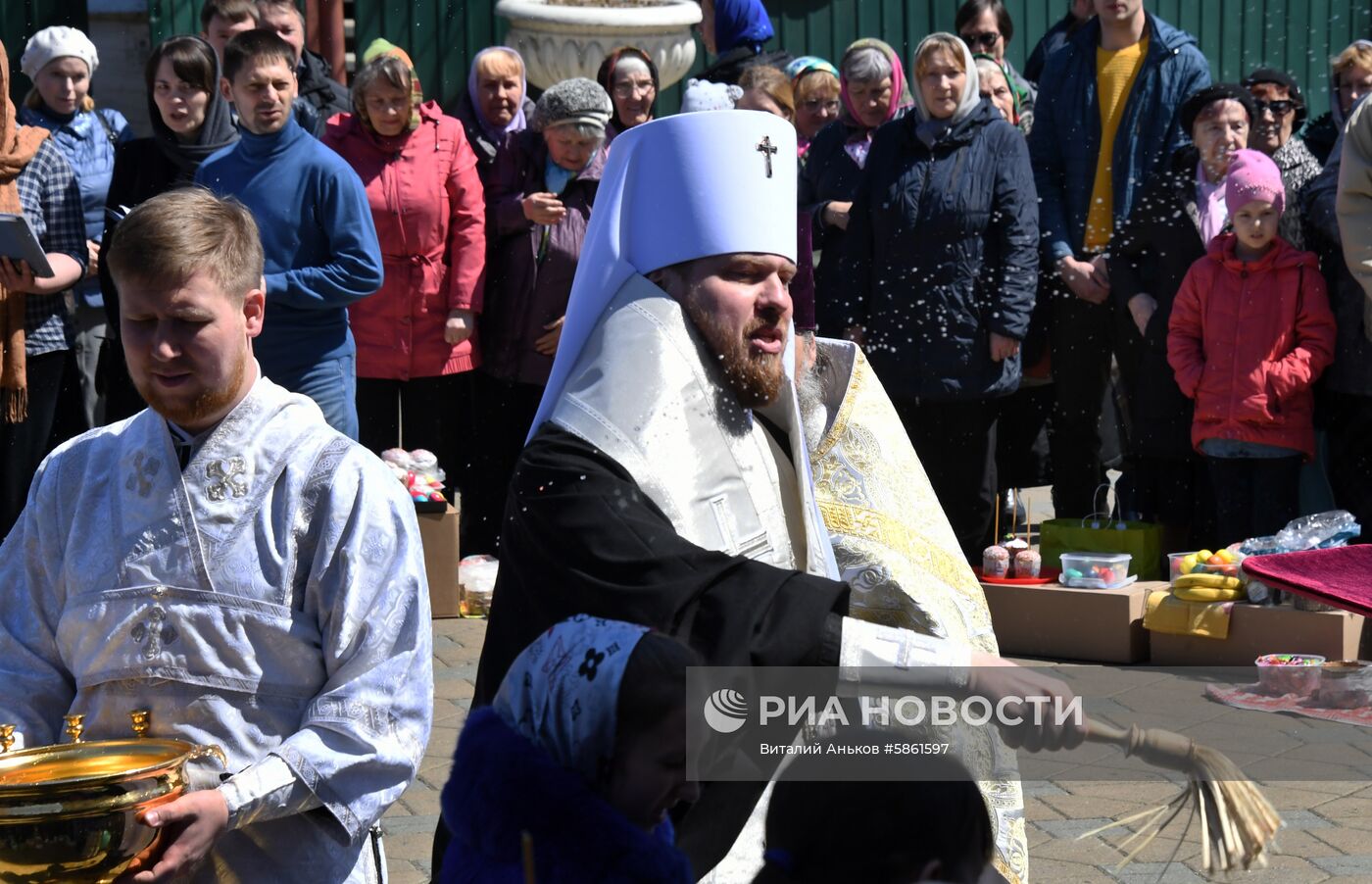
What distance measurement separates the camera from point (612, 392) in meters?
3.10

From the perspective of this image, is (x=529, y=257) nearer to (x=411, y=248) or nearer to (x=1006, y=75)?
(x=411, y=248)

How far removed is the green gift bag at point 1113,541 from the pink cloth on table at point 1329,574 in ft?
13.1

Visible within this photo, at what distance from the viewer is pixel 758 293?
3.32 m

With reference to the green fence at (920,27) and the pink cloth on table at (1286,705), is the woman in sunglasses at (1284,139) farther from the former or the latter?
the green fence at (920,27)

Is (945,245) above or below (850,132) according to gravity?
below

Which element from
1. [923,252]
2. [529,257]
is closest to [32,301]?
[529,257]

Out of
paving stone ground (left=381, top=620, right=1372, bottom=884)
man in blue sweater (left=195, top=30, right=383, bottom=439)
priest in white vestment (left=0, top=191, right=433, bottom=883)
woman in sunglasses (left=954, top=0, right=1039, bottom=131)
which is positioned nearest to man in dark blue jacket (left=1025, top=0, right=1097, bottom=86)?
woman in sunglasses (left=954, top=0, right=1039, bottom=131)

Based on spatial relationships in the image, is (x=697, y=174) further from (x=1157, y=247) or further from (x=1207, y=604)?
(x=1157, y=247)

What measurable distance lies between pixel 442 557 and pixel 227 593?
475cm

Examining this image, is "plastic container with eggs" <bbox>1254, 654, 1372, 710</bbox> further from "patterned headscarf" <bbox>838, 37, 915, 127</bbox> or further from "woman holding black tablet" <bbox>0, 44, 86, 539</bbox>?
"woman holding black tablet" <bbox>0, 44, 86, 539</bbox>

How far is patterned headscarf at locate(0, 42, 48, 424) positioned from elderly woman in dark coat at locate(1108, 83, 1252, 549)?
4.35 m

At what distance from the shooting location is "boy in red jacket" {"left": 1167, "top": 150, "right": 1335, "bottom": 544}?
7039mm

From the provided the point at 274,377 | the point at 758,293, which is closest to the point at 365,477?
the point at 758,293

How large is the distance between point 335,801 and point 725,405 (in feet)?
3.14
